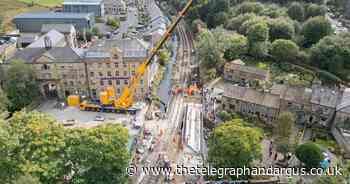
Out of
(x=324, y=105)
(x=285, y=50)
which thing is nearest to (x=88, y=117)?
(x=324, y=105)

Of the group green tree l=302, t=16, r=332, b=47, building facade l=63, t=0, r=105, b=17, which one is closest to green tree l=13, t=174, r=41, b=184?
green tree l=302, t=16, r=332, b=47

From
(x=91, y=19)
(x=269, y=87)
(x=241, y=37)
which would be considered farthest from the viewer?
(x=91, y=19)

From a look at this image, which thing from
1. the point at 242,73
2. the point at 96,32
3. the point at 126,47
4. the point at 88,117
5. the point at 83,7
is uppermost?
the point at 83,7

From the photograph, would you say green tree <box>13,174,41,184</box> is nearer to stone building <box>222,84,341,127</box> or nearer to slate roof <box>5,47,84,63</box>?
slate roof <box>5,47,84,63</box>

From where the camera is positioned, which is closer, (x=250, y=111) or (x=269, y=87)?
(x=250, y=111)

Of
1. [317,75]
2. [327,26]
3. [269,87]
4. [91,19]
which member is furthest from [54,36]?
[327,26]

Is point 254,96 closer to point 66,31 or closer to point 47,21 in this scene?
point 66,31

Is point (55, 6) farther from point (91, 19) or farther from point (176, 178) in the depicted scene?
point (176, 178)

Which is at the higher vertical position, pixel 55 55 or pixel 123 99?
pixel 55 55
